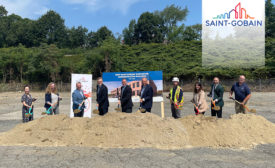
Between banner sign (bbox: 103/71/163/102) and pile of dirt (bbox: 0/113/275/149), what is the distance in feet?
10.4

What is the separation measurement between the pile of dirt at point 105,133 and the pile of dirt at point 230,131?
15.4 inches

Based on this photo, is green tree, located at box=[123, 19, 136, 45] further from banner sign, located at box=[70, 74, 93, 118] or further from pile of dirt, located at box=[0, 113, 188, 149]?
pile of dirt, located at box=[0, 113, 188, 149]

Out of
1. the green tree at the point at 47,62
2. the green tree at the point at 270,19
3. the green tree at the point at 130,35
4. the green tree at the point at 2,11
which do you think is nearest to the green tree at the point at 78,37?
the green tree at the point at 130,35

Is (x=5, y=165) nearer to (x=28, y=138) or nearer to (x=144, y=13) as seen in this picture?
(x=28, y=138)

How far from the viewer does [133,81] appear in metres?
9.74

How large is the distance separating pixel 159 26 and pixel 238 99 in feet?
221

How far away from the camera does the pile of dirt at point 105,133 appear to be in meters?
5.61

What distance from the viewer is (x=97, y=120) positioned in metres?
6.39

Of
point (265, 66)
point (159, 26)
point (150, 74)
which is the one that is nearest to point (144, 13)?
point (159, 26)

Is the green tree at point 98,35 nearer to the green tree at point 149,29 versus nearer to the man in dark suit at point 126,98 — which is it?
the green tree at point 149,29

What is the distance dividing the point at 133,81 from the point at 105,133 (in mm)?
4162

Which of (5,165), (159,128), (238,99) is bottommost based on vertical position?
(5,165)

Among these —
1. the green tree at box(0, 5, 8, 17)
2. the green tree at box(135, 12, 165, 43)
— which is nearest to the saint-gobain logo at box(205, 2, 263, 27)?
the green tree at box(135, 12, 165, 43)

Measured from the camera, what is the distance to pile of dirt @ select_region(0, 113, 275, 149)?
561cm
